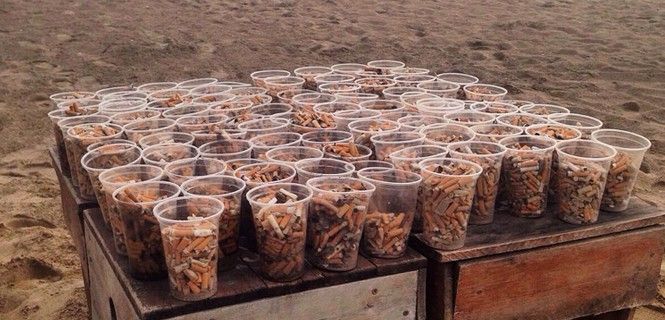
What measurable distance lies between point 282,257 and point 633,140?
160 cm

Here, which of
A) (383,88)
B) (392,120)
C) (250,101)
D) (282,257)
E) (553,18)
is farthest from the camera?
(553,18)

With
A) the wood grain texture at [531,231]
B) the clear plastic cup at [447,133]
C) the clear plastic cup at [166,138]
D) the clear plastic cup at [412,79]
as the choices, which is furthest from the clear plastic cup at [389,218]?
the clear plastic cup at [412,79]

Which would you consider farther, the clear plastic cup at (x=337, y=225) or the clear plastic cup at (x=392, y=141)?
the clear plastic cup at (x=392, y=141)

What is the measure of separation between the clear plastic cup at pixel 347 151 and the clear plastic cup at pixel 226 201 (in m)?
0.48

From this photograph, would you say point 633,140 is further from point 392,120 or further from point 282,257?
point 282,257

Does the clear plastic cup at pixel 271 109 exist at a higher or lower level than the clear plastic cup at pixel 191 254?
higher

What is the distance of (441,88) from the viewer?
3.81m

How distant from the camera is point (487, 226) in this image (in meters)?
2.48

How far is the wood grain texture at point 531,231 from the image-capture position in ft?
7.54

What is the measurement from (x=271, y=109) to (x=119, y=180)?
1.17m

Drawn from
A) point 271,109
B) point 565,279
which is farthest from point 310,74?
point 565,279

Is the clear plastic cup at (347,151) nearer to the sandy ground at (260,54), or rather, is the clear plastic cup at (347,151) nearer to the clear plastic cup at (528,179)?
the clear plastic cup at (528,179)

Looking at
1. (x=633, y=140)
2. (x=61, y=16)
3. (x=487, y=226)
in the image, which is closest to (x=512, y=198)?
→ (x=487, y=226)

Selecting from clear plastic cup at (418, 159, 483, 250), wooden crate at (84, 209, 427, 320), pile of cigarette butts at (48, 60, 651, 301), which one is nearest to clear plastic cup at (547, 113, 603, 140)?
pile of cigarette butts at (48, 60, 651, 301)
